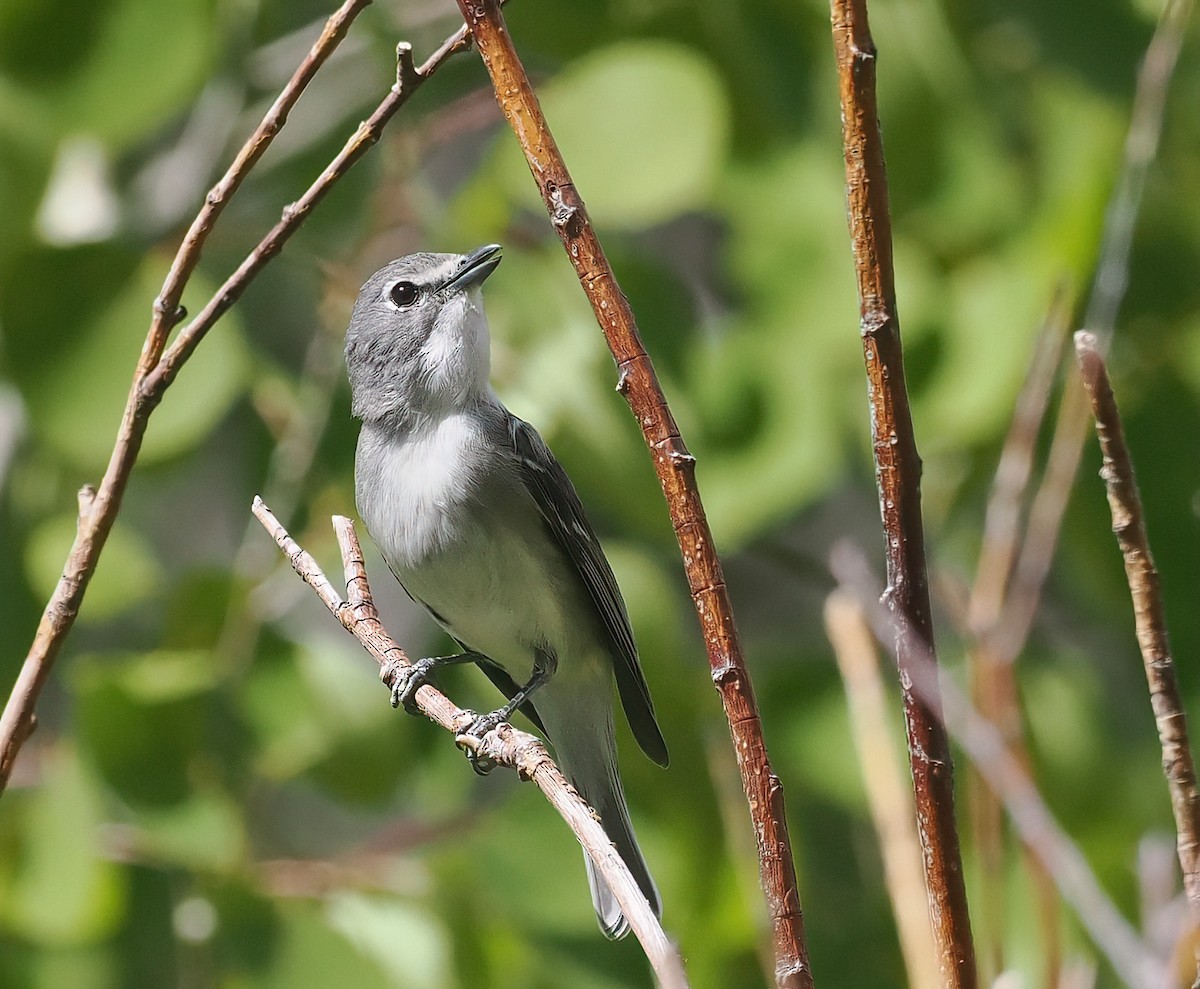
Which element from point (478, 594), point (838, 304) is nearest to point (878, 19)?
point (838, 304)

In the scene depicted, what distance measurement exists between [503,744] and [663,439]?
1.91 feet

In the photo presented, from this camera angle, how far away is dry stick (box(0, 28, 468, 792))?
1.01 meters

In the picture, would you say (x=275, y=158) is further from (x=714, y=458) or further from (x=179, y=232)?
(x=714, y=458)

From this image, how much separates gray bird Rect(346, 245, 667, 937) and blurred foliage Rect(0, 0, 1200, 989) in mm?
74

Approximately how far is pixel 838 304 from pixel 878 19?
42 cm

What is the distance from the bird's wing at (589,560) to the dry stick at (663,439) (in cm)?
111

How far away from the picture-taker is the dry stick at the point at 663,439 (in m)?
0.84

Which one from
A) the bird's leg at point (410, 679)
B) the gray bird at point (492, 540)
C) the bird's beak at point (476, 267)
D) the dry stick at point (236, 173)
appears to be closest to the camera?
the dry stick at point (236, 173)

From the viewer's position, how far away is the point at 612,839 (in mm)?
2186

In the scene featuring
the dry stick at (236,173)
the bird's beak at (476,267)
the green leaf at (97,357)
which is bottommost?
the dry stick at (236,173)

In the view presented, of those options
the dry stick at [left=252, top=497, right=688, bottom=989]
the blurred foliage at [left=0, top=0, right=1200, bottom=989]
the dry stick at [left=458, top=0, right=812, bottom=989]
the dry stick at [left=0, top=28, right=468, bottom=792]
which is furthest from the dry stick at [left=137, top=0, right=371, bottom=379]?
the blurred foliage at [left=0, top=0, right=1200, bottom=989]

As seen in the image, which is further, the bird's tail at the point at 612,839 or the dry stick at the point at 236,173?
the bird's tail at the point at 612,839

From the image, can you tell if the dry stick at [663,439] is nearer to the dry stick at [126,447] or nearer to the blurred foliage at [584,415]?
the dry stick at [126,447]

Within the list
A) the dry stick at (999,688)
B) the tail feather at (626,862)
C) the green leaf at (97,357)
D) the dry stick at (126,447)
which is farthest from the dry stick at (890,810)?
the green leaf at (97,357)
